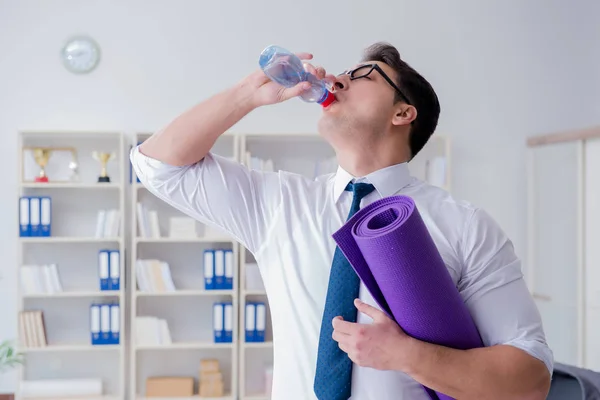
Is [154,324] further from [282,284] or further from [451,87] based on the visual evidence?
[282,284]

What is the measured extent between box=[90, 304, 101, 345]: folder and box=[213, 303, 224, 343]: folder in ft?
2.20

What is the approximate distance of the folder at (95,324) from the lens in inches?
182

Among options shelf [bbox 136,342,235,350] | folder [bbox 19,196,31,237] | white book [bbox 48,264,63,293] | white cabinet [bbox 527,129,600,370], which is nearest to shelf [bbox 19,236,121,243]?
folder [bbox 19,196,31,237]

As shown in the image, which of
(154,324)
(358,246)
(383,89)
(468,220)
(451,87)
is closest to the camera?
(358,246)

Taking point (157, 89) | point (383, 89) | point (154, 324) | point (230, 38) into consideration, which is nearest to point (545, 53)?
point (230, 38)

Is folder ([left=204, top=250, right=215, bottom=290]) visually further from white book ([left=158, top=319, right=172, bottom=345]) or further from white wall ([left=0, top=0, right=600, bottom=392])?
white wall ([left=0, top=0, right=600, bottom=392])

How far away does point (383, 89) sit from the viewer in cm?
166

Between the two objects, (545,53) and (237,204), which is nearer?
(237,204)

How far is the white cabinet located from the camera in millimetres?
4426

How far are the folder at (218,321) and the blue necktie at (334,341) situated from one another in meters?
3.32

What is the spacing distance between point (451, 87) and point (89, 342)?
2740mm

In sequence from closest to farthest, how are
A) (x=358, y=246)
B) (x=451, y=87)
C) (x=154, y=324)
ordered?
(x=358, y=246)
(x=154, y=324)
(x=451, y=87)

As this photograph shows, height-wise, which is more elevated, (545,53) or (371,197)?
(545,53)

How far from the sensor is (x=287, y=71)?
5.09ft
